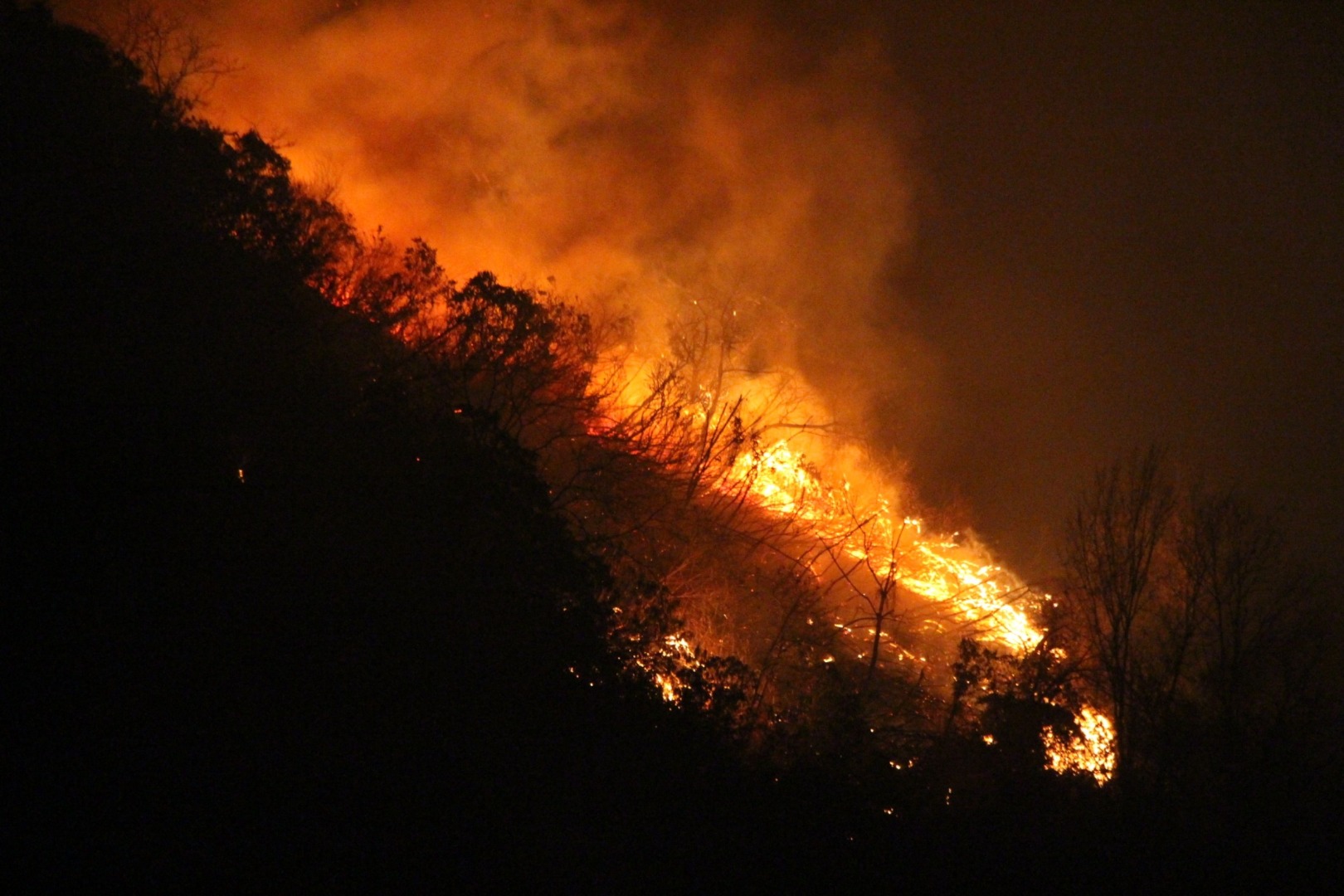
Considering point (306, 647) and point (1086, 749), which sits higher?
point (1086, 749)

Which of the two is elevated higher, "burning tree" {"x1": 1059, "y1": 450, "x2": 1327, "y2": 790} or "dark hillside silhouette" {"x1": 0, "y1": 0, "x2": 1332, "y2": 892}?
"burning tree" {"x1": 1059, "y1": 450, "x2": 1327, "y2": 790}

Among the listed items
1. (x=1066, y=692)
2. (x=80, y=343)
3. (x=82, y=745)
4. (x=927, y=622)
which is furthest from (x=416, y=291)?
(x=927, y=622)

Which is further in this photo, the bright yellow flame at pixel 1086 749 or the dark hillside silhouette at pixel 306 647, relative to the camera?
the bright yellow flame at pixel 1086 749

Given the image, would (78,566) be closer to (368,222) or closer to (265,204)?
(265,204)

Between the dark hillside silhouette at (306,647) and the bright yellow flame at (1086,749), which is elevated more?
the bright yellow flame at (1086,749)

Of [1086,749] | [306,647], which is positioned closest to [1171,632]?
[1086,749]

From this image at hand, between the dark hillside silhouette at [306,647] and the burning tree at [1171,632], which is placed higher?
the burning tree at [1171,632]

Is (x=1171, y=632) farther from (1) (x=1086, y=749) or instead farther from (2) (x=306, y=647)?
(2) (x=306, y=647)

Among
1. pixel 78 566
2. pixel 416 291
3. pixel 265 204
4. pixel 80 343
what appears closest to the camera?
pixel 78 566

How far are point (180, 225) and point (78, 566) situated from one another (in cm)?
537

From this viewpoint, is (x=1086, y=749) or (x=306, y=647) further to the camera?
(x=1086, y=749)

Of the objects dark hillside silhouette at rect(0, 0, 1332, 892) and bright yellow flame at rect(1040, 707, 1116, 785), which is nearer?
dark hillside silhouette at rect(0, 0, 1332, 892)

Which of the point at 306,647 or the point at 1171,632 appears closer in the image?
the point at 306,647

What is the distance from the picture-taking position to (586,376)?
16.2 metres
